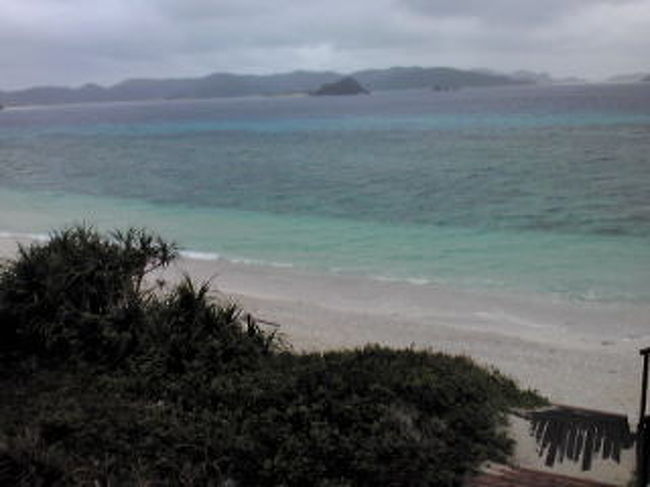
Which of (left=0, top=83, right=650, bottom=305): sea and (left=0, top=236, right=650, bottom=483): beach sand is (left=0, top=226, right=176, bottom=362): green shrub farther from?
(left=0, top=83, right=650, bottom=305): sea

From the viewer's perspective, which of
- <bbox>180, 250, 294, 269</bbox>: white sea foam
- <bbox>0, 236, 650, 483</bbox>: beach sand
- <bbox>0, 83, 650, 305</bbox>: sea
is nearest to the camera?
<bbox>0, 236, 650, 483</bbox>: beach sand

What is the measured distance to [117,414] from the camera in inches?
286

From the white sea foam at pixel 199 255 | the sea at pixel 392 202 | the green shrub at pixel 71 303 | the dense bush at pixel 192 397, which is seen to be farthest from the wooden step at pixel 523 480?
the white sea foam at pixel 199 255

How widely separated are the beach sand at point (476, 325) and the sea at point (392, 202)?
4.30 feet

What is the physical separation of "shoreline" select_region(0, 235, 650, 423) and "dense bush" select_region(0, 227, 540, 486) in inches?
90.9

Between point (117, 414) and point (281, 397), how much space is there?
158 cm

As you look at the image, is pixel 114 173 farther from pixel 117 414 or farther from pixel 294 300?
pixel 117 414

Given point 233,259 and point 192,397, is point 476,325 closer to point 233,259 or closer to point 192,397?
point 192,397

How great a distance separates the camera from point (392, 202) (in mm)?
34500

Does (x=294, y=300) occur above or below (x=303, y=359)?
below

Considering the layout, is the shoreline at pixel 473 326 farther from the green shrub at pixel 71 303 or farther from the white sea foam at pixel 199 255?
the green shrub at pixel 71 303

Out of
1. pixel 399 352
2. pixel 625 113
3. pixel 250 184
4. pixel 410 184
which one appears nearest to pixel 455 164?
pixel 410 184

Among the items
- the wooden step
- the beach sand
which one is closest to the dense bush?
the wooden step

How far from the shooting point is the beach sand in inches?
470
